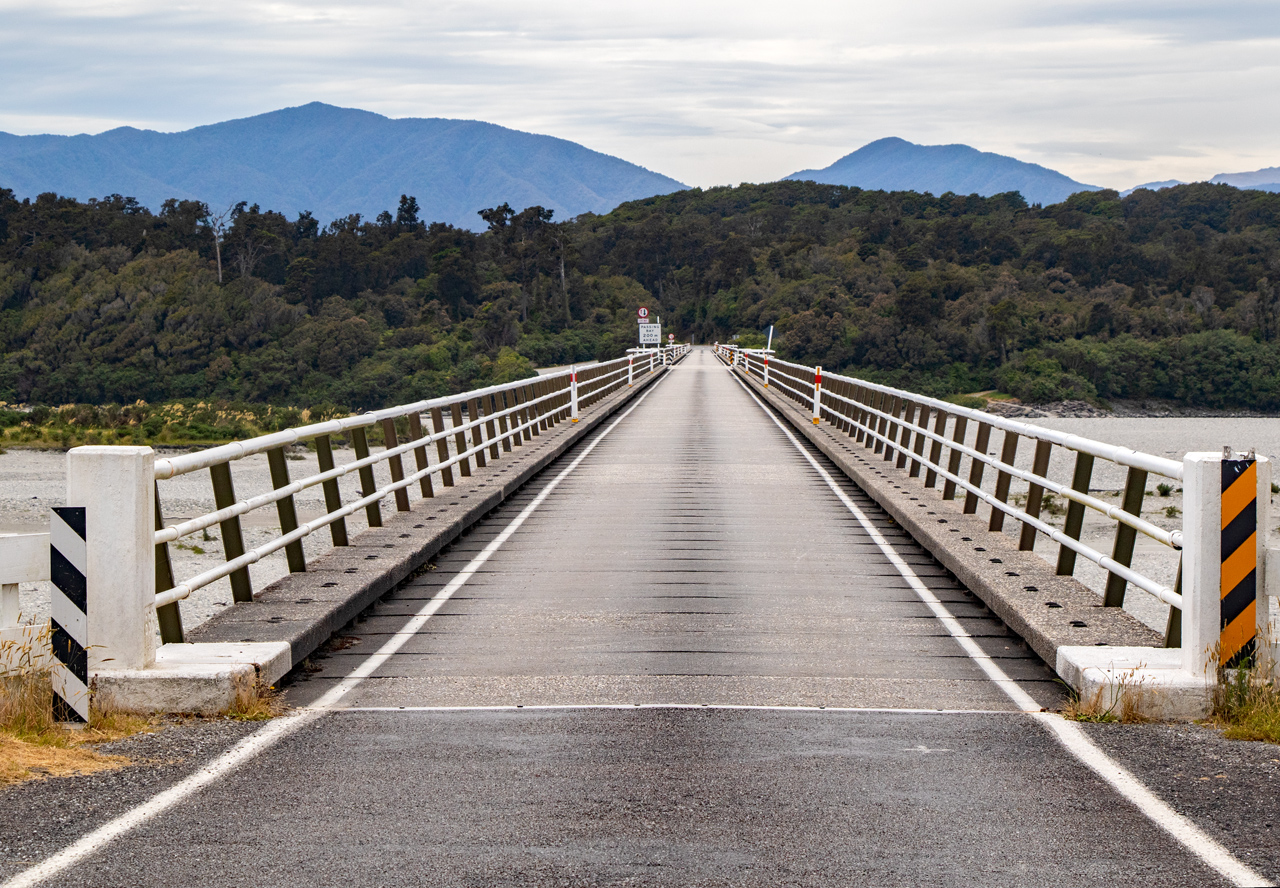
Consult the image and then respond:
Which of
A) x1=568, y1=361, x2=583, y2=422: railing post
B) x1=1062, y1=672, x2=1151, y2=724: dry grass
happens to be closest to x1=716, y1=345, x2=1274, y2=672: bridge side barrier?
x1=1062, y1=672, x2=1151, y2=724: dry grass

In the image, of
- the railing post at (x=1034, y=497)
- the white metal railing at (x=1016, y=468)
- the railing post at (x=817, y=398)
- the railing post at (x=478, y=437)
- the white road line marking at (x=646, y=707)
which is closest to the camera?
the white road line marking at (x=646, y=707)

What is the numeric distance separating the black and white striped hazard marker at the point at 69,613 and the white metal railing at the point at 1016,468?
16.2 feet

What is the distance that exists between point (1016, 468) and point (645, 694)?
7.99 meters

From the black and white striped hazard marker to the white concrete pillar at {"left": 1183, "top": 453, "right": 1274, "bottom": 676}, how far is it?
4968 mm

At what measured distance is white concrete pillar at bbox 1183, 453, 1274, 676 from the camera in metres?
5.96

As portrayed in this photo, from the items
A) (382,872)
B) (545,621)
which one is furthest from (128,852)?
(545,621)

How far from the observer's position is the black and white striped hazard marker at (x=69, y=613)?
577 centimetres

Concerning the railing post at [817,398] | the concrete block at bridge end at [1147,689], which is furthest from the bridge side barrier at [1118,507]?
the railing post at [817,398]

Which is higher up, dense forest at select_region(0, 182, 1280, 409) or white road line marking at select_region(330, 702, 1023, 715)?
white road line marking at select_region(330, 702, 1023, 715)

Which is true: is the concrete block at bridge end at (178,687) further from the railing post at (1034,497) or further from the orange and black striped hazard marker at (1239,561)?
the railing post at (1034,497)

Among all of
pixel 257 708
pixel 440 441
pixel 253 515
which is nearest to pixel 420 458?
pixel 440 441

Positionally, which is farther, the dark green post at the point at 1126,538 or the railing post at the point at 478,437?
the railing post at the point at 478,437

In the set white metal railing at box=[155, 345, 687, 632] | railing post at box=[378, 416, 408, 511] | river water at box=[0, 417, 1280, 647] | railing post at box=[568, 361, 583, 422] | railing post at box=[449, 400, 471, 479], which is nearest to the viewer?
white metal railing at box=[155, 345, 687, 632]

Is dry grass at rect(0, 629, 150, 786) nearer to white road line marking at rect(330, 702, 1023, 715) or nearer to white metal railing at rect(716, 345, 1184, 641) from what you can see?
white road line marking at rect(330, 702, 1023, 715)
